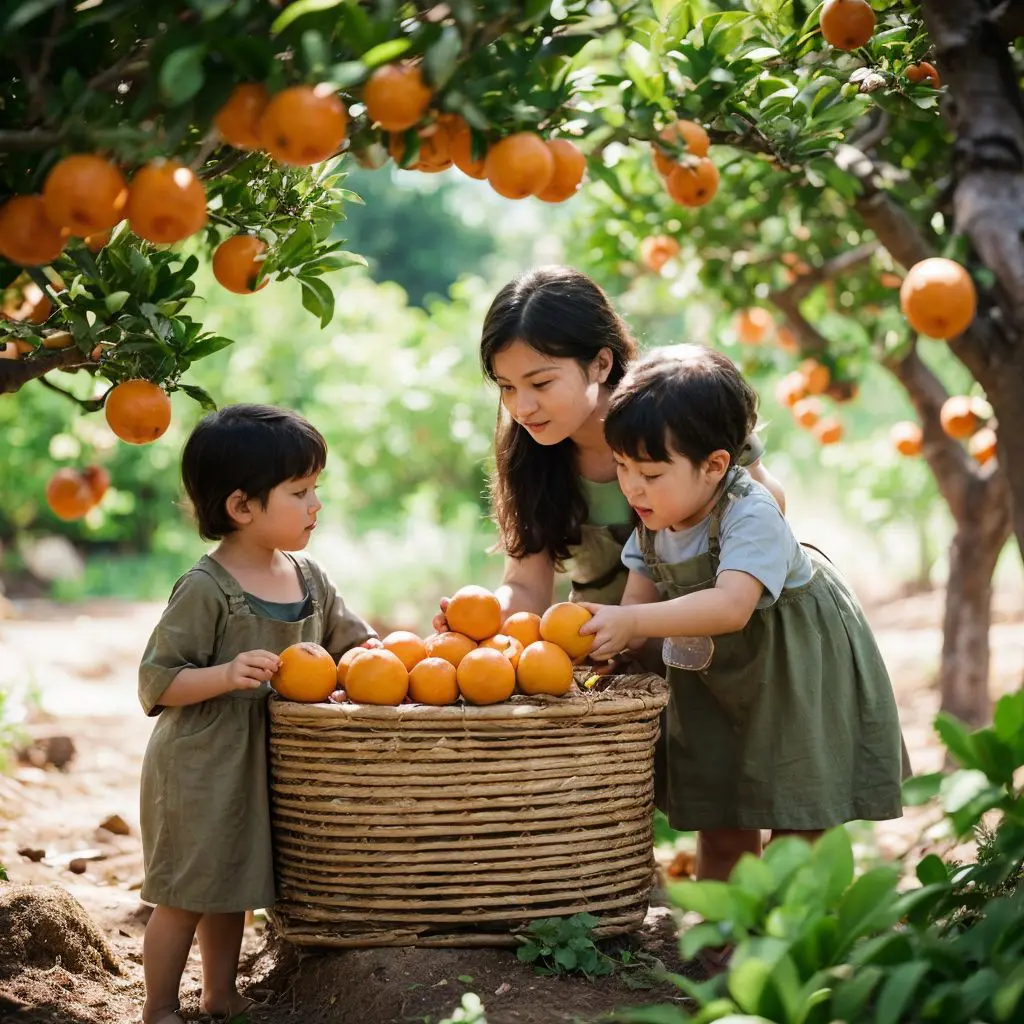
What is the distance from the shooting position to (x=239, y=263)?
6.95ft

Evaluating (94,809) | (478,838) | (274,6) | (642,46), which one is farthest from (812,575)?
(94,809)

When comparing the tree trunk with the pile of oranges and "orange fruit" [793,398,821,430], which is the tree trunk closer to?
"orange fruit" [793,398,821,430]

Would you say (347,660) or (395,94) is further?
(347,660)

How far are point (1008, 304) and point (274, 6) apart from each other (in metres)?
2.05

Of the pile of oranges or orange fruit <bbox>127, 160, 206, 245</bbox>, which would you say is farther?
the pile of oranges

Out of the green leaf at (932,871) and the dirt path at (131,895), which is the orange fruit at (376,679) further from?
the green leaf at (932,871)

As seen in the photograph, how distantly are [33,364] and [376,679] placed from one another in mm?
828

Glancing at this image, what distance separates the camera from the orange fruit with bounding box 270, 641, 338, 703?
2254mm

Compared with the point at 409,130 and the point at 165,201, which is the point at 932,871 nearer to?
the point at 409,130

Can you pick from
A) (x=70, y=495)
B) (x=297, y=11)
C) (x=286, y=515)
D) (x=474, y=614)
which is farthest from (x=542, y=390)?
(x=70, y=495)

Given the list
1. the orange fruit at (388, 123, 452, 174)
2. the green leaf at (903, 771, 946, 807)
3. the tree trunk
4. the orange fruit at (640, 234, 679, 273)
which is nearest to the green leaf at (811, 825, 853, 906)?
the green leaf at (903, 771, 946, 807)

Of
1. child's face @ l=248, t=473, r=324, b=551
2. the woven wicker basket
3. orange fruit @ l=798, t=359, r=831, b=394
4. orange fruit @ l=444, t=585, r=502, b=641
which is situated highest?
orange fruit @ l=798, t=359, r=831, b=394

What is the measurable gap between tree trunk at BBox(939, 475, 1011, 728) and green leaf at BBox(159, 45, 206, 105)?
12.2 feet

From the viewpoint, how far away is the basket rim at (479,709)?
2209 millimetres
